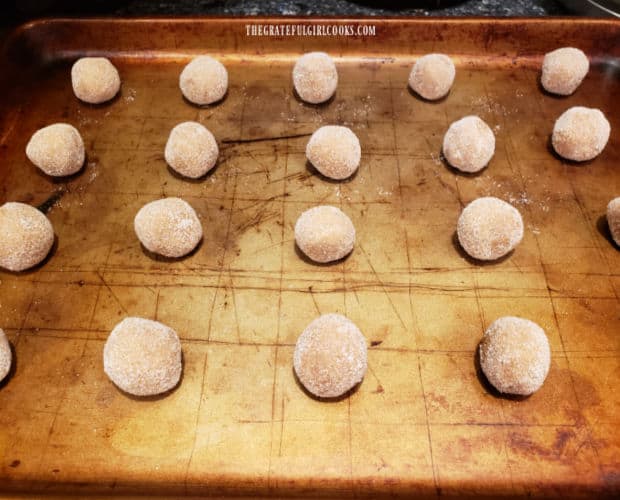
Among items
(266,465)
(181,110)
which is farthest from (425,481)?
(181,110)

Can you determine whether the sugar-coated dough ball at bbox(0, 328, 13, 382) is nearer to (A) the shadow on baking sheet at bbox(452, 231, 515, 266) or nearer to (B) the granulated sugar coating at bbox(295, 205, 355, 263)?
(B) the granulated sugar coating at bbox(295, 205, 355, 263)

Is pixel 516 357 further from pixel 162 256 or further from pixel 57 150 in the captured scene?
pixel 57 150

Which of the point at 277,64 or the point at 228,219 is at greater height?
the point at 277,64

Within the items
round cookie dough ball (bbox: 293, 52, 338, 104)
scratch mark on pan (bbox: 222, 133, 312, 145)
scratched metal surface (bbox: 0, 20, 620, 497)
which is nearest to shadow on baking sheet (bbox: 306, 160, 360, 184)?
scratched metal surface (bbox: 0, 20, 620, 497)

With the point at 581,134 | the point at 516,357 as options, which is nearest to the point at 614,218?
the point at 581,134

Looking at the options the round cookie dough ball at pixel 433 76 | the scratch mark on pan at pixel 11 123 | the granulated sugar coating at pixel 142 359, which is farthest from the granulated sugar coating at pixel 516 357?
the scratch mark on pan at pixel 11 123

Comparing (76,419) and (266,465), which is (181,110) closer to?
(76,419)
